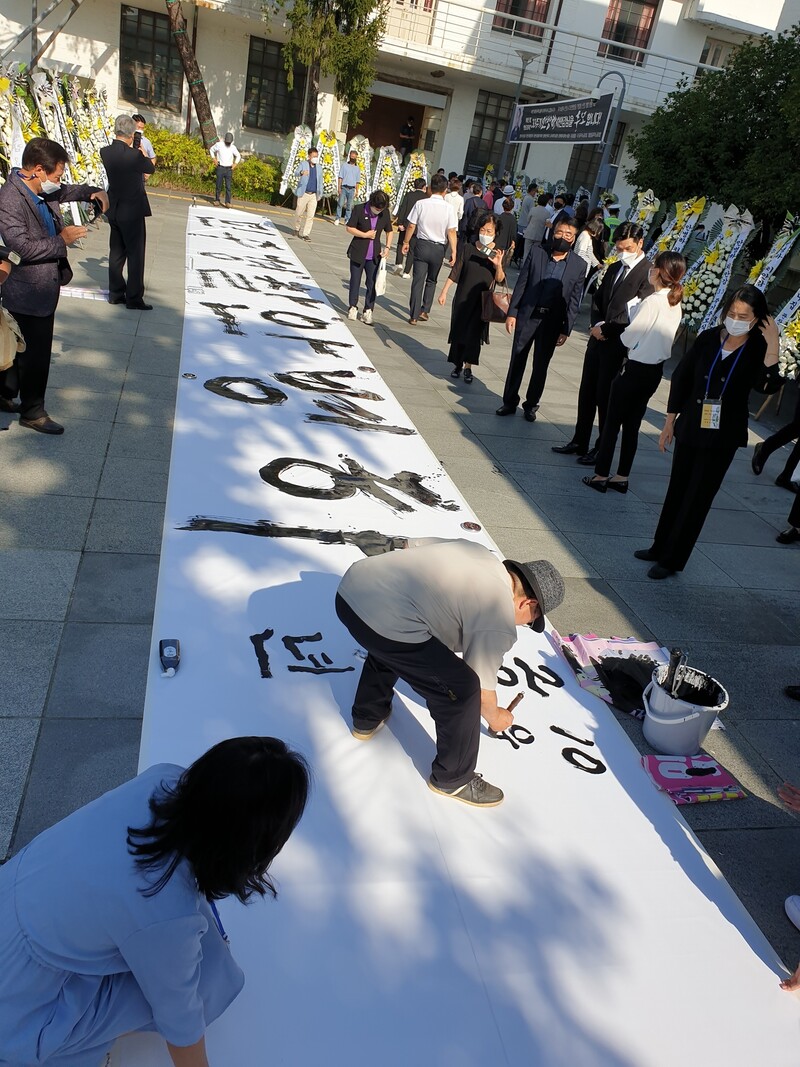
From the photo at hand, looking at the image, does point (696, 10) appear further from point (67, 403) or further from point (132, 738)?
point (132, 738)

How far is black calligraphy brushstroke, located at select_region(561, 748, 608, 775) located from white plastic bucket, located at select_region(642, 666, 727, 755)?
318mm

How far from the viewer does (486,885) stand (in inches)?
106

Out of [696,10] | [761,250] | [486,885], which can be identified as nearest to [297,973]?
[486,885]

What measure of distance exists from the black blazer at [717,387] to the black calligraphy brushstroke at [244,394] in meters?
3.14

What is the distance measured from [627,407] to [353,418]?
214cm

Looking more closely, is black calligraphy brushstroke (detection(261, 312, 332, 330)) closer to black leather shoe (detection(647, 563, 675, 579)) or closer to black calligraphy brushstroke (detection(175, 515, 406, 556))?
black calligraphy brushstroke (detection(175, 515, 406, 556))

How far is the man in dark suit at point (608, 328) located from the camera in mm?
6070

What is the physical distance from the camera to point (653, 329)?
538 cm

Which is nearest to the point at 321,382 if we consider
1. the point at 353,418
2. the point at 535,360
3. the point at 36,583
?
the point at 353,418

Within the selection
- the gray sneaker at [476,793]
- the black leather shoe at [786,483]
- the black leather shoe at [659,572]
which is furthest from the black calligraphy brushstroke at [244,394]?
the black leather shoe at [786,483]

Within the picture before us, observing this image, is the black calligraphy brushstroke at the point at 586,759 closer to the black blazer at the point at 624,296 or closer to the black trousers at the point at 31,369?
the black blazer at the point at 624,296

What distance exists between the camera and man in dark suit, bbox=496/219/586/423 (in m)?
6.80

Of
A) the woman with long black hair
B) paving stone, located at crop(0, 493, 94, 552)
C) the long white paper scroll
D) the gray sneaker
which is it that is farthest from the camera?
paving stone, located at crop(0, 493, 94, 552)

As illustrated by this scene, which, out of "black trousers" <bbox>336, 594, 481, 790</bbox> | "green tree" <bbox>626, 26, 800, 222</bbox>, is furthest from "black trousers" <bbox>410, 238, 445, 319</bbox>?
"black trousers" <bbox>336, 594, 481, 790</bbox>
